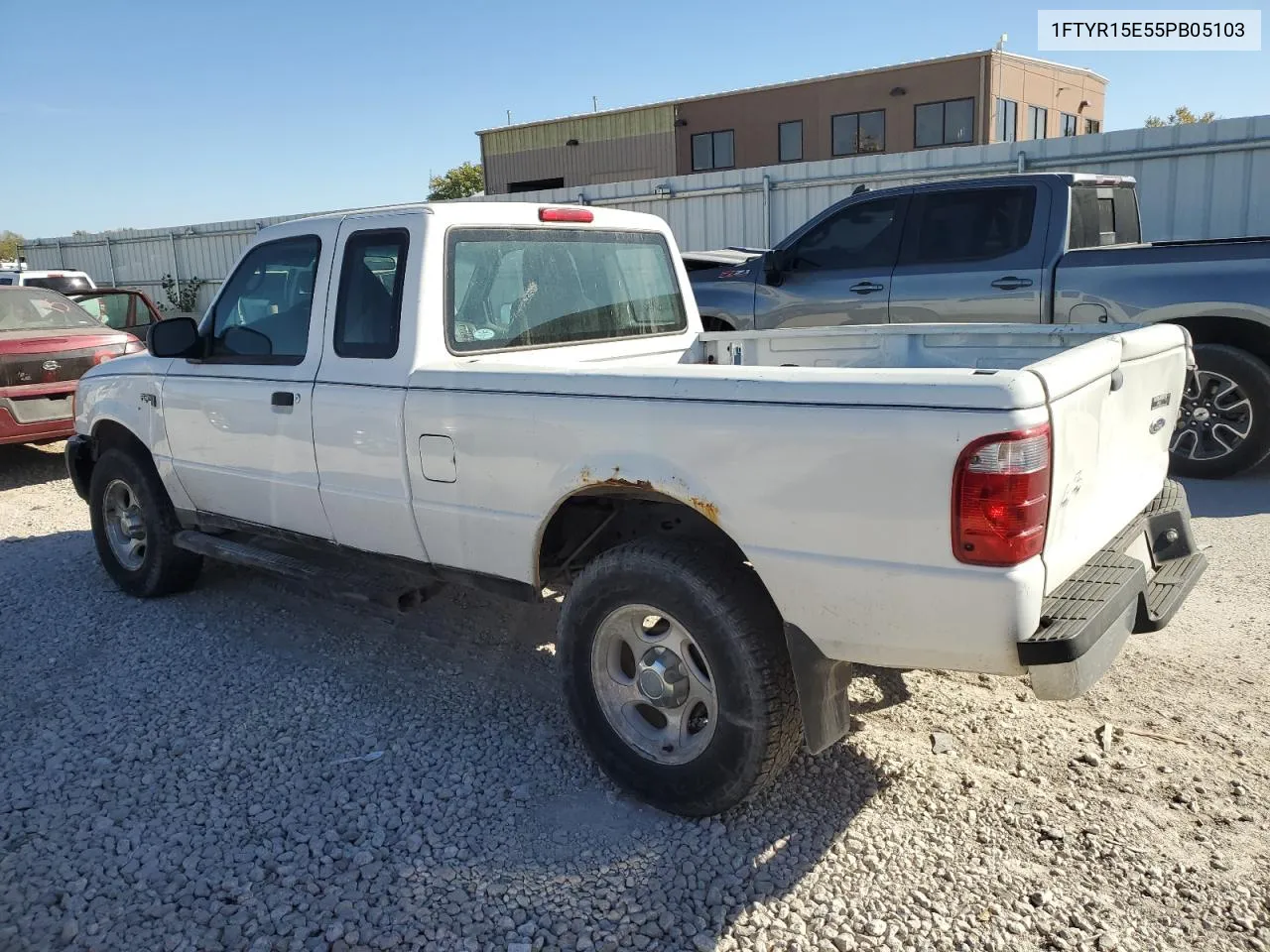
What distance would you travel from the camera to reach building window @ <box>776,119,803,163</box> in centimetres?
2959

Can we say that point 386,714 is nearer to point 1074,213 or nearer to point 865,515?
point 865,515

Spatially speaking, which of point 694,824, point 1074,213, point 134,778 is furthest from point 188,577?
point 1074,213

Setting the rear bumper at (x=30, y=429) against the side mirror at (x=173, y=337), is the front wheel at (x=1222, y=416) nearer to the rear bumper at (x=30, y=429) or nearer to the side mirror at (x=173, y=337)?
the side mirror at (x=173, y=337)

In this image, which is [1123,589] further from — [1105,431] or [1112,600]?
[1105,431]

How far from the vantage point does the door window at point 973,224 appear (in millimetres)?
7387

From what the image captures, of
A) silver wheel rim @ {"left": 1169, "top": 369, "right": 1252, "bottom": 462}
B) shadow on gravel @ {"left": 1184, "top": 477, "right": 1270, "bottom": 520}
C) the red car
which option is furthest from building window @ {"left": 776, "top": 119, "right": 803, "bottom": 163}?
shadow on gravel @ {"left": 1184, "top": 477, "right": 1270, "bottom": 520}

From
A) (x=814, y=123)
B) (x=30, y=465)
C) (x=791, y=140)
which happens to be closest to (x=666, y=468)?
(x=30, y=465)

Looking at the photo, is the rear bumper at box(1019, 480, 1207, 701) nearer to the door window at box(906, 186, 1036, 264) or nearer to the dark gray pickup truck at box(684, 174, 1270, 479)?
the dark gray pickup truck at box(684, 174, 1270, 479)

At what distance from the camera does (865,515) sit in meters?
2.61

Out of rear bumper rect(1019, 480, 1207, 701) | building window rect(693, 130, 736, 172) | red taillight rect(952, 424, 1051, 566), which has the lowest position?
rear bumper rect(1019, 480, 1207, 701)

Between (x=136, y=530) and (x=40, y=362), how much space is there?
4012mm

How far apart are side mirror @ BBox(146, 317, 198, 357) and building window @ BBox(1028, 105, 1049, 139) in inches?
1131

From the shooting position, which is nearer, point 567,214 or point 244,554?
point 567,214

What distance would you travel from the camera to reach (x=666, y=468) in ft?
9.72
